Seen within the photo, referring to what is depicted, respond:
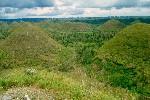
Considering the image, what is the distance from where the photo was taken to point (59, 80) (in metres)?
25.9

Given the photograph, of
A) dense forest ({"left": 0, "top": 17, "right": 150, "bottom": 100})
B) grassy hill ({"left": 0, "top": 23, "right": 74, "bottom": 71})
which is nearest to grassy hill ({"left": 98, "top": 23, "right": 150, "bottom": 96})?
dense forest ({"left": 0, "top": 17, "right": 150, "bottom": 100})

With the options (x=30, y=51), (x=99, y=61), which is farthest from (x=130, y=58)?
(x=30, y=51)

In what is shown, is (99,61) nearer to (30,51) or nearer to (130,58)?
(130,58)

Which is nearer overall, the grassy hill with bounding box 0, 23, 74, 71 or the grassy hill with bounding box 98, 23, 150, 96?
the grassy hill with bounding box 98, 23, 150, 96

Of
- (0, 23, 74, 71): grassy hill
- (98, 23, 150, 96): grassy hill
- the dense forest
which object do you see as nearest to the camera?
the dense forest

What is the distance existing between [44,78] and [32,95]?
5.00 metres

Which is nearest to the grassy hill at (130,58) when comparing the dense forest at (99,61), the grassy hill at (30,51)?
the dense forest at (99,61)

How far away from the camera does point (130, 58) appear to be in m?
103

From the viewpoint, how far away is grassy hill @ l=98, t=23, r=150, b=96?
82500mm

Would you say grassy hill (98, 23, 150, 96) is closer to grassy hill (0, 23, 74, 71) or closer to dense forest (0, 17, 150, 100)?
dense forest (0, 17, 150, 100)

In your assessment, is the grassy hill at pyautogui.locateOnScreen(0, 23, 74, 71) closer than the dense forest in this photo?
No

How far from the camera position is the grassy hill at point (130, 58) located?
8250 centimetres

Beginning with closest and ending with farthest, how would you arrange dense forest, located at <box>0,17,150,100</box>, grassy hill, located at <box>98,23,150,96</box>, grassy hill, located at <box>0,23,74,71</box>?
dense forest, located at <box>0,17,150,100</box>
grassy hill, located at <box>98,23,150,96</box>
grassy hill, located at <box>0,23,74,71</box>

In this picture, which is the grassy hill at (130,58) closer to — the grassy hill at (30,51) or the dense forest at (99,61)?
the dense forest at (99,61)
